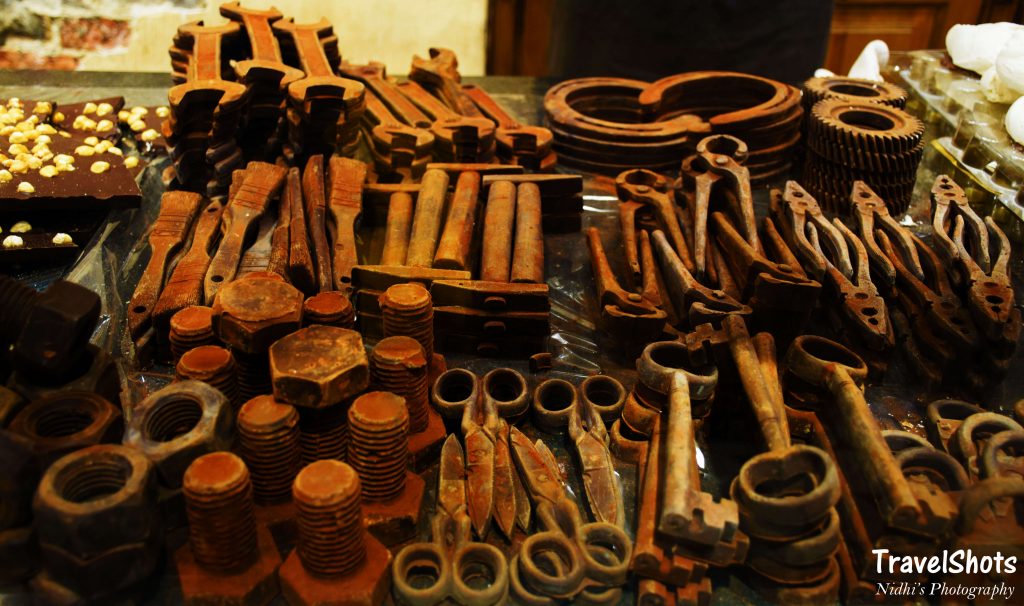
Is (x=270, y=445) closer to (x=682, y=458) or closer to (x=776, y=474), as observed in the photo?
(x=682, y=458)

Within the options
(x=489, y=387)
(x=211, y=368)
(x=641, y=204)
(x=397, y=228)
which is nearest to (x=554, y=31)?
(x=641, y=204)

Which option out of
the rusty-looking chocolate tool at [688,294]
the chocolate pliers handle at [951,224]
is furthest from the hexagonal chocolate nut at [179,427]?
the chocolate pliers handle at [951,224]

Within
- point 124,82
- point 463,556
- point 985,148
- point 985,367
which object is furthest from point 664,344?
point 124,82

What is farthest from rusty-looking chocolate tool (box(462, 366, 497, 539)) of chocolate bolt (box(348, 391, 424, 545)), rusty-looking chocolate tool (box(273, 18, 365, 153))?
rusty-looking chocolate tool (box(273, 18, 365, 153))

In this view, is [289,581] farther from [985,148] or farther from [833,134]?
[985,148]

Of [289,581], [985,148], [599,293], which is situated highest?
[985,148]

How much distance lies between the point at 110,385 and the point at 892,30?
5.58 meters

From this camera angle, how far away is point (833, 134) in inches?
117

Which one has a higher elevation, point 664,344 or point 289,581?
point 664,344

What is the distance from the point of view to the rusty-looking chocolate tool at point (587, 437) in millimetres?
1805

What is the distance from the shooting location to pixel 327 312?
1.90 meters

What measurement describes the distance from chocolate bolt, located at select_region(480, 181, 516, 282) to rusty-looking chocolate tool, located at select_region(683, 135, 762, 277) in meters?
0.58

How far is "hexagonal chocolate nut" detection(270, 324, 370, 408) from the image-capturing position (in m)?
1.64

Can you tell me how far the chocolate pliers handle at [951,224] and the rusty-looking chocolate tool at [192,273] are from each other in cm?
218
